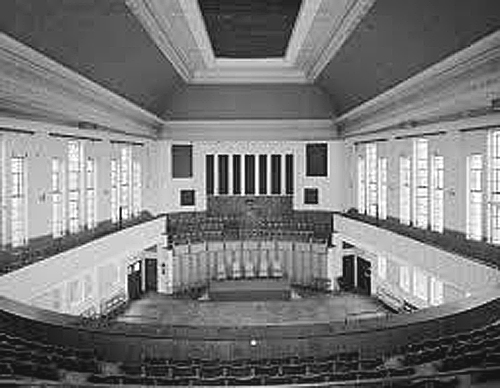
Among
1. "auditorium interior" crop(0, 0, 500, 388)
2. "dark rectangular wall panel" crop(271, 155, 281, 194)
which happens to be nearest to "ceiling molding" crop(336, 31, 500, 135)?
"auditorium interior" crop(0, 0, 500, 388)

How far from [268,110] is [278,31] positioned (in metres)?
8.23

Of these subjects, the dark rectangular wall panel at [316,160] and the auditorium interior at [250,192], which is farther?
the dark rectangular wall panel at [316,160]

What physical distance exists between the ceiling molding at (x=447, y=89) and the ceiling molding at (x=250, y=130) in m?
5.29

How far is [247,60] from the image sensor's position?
22.7m

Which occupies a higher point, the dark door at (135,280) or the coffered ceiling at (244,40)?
the coffered ceiling at (244,40)

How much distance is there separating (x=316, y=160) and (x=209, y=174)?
460 cm

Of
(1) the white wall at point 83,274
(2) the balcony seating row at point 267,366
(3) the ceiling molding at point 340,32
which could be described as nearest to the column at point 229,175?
(1) the white wall at point 83,274

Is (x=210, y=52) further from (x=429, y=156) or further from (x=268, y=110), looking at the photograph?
(x=429, y=156)

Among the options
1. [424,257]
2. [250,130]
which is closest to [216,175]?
[250,130]

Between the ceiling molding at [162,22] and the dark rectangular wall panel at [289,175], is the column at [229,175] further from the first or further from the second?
the ceiling molding at [162,22]

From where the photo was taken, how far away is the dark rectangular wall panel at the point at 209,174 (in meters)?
28.0

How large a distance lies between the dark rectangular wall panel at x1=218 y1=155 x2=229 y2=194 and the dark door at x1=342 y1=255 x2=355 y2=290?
5819mm

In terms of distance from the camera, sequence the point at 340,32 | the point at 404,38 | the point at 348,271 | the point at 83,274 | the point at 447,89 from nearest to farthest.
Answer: the point at 404,38
the point at 447,89
the point at 340,32
the point at 83,274
the point at 348,271

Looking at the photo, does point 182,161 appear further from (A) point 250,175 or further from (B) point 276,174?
(B) point 276,174
